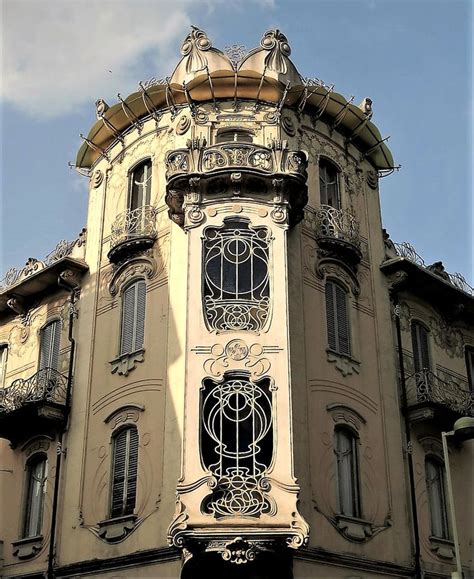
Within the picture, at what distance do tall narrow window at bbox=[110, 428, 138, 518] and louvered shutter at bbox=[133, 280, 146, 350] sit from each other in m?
2.38

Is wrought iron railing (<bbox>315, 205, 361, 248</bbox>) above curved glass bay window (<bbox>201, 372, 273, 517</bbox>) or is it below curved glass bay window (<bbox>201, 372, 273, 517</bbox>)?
above

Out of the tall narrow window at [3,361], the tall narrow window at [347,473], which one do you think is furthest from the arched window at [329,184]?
the tall narrow window at [3,361]

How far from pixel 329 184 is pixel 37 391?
1045 cm

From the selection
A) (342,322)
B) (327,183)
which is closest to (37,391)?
(342,322)

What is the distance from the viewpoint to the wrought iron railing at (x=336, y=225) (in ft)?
83.0

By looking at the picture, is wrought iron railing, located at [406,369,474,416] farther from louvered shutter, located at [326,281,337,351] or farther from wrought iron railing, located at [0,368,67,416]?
wrought iron railing, located at [0,368,67,416]

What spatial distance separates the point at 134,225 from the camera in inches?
1005

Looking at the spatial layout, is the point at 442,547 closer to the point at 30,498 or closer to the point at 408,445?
the point at 408,445

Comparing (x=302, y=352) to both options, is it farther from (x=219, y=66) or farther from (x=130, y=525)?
(x=219, y=66)

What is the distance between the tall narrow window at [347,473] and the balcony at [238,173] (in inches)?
229

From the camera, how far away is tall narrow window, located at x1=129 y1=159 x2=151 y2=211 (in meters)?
26.3

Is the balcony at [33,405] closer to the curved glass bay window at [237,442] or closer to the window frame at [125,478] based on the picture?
the window frame at [125,478]

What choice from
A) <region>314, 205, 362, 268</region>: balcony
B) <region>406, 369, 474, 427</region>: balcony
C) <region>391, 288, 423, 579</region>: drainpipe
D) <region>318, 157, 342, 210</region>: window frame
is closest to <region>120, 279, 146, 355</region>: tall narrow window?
<region>314, 205, 362, 268</region>: balcony

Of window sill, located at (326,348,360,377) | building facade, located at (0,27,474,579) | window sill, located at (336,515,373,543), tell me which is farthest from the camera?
window sill, located at (326,348,360,377)
